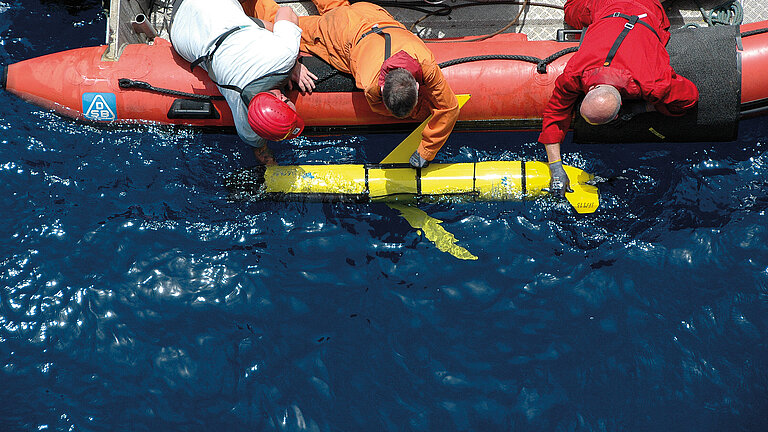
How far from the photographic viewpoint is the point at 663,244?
4.42 metres

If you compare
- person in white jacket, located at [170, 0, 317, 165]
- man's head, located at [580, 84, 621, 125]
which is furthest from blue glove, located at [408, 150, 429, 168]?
man's head, located at [580, 84, 621, 125]

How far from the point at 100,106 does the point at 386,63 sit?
231 centimetres

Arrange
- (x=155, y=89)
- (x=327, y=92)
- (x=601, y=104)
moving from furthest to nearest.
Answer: (x=155, y=89), (x=327, y=92), (x=601, y=104)

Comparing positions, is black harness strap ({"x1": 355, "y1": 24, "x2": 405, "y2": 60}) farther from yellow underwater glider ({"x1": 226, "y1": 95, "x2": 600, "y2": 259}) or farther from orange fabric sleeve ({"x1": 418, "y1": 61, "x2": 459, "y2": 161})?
yellow underwater glider ({"x1": 226, "y1": 95, "x2": 600, "y2": 259})

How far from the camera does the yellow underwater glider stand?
14.4 feet

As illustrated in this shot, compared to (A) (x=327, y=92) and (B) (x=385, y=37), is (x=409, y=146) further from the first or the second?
(B) (x=385, y=37)

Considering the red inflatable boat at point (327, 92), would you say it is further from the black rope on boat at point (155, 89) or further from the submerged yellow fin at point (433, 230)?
the submerged yellow fin at point (433, 230)

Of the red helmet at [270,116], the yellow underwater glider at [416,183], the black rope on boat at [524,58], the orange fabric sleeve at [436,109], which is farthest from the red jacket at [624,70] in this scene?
the red helmet at [270,116]

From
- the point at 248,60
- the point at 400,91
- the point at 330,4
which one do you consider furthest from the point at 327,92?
the point at 400,91

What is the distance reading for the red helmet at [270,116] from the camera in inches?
152

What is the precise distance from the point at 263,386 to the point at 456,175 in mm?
1921

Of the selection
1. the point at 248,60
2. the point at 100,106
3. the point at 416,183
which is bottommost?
the point at 416,183

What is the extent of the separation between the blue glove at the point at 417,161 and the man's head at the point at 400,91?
26.0 inches

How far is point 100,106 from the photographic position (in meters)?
4.64
